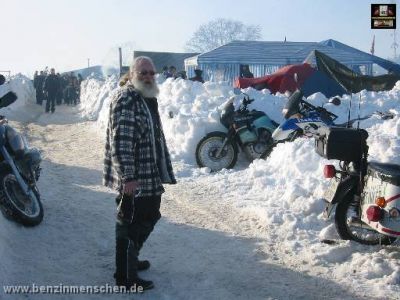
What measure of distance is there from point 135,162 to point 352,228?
2.66 m

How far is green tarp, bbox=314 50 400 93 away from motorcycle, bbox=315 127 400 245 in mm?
11640

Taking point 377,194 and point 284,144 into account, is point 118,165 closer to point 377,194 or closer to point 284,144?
point 377,194

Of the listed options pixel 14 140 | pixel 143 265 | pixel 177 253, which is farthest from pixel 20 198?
pixel 177 253

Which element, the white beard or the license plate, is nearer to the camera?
the white beard

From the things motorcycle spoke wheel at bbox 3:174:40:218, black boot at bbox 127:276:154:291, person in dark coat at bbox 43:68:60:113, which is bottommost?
black boot at bbox 127:276:154:291

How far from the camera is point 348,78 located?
16188 mm

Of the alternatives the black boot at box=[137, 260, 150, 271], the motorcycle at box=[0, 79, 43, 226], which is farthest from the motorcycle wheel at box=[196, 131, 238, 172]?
the black boot at box=[137, 260, 150, 271]

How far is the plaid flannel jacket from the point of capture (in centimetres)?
373

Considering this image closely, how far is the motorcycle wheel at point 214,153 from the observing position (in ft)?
29.4

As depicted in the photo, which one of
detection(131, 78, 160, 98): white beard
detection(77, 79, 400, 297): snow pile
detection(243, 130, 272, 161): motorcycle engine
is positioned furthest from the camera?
detection(243, 130, 272, 161): motorcycle engine

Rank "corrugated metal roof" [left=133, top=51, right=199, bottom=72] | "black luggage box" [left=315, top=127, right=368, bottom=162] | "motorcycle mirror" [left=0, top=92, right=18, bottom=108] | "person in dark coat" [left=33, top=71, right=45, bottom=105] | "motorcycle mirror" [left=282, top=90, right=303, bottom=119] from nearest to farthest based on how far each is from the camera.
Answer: "black luggage box" [left=315, top=127, right=368, bottom=162], "motorcycle mirror" [left=0, top=92, right=18, bottom=108], "motorcycle mirror" [left=282, top=90, right=303, bottom=119], "person in dark coat" [left=33, top=71, right=45, bottom=105], "corrugated metal roof" [left=133, top=51, right=199, bottom=72]

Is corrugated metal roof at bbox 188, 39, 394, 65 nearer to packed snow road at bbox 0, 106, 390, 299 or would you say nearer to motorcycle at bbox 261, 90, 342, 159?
motorcycle at bbox 261, 90, 342, 159

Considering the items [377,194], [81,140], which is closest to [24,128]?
[81,140]

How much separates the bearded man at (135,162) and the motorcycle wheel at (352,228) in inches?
81.5
